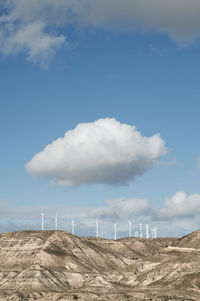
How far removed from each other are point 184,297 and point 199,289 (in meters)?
14.7

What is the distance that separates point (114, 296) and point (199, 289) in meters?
29.4

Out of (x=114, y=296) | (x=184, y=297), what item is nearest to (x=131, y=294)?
(x=114, y=296)

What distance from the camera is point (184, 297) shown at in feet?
606

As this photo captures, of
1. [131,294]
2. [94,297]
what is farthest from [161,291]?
[94,297]

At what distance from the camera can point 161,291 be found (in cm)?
19638

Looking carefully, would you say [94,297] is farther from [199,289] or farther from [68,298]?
[199,289]

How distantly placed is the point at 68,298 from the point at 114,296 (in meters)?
16.3

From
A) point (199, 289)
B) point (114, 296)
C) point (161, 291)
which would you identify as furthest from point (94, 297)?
point (199, 289)

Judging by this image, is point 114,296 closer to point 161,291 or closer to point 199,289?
point 161,291

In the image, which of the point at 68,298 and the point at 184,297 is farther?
the point at 68,298

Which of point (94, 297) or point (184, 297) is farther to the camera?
point (94, 297)

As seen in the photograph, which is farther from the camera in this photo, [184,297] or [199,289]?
[199,289]

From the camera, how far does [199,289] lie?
19750 cm

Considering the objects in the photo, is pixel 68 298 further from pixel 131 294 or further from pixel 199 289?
pixel 199 289
